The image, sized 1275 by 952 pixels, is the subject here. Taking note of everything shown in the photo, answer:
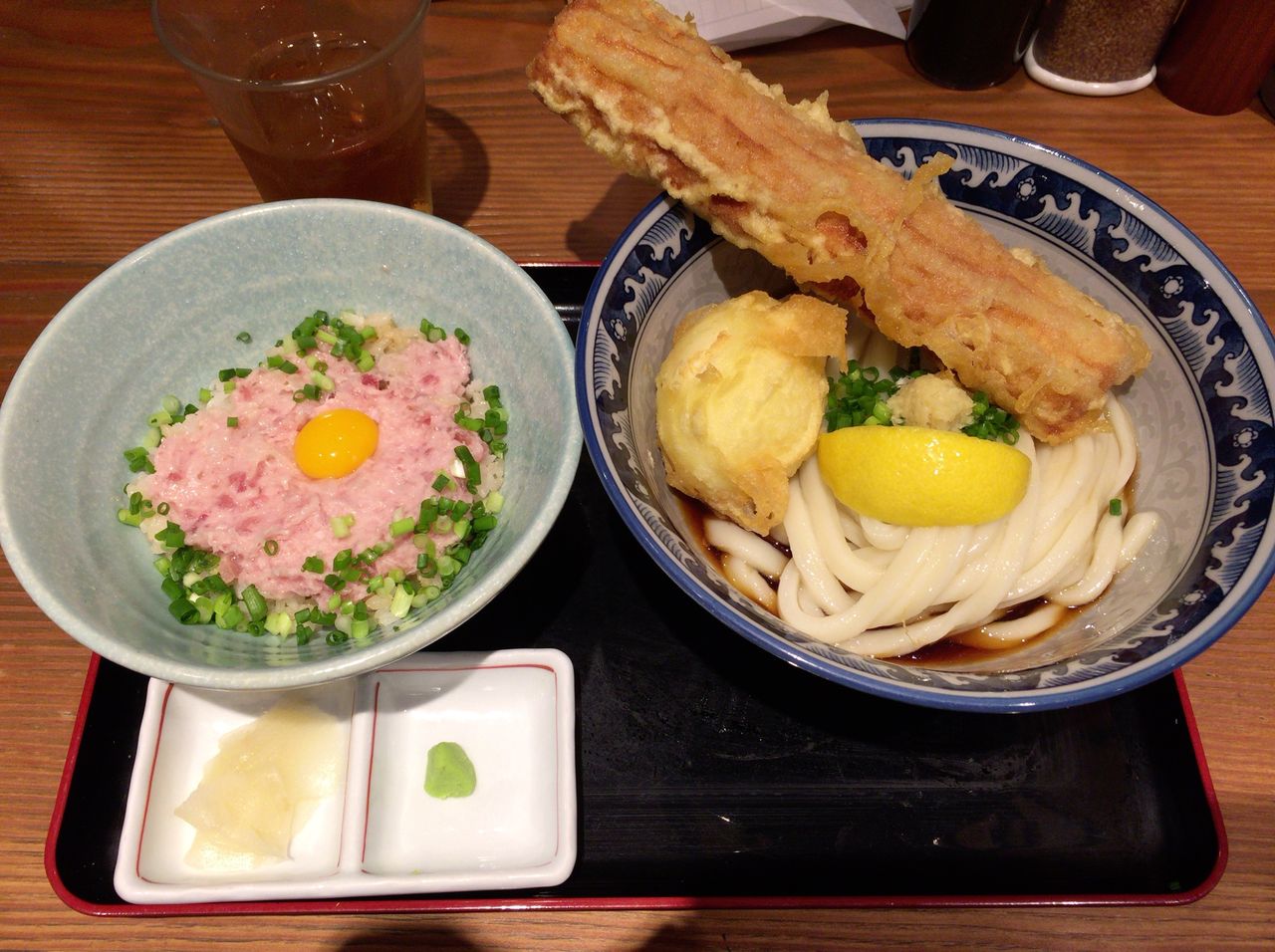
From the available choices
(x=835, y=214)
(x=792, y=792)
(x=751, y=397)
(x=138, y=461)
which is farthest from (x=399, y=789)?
(x=835, y=214)

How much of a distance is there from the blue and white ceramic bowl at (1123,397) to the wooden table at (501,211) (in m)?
0.46

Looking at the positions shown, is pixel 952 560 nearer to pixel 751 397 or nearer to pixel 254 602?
pixel 751 397

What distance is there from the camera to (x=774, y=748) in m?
1.61

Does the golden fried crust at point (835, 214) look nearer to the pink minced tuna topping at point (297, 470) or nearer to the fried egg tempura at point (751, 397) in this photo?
the fried egg tempura at point (751, 397)

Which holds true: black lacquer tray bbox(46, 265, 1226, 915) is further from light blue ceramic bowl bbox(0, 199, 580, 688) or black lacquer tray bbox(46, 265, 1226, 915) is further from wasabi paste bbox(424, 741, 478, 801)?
light blue ceramic bowl bbox(0, 199, 580, 688)

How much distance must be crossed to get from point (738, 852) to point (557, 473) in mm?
794

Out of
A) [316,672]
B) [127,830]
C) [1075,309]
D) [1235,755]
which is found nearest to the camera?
[316,672]

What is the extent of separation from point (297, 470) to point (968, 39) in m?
2.36

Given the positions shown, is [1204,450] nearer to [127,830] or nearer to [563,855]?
[563,855]

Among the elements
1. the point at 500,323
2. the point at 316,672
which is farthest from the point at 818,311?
the point at 316,672

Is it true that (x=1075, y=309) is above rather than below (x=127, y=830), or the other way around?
above

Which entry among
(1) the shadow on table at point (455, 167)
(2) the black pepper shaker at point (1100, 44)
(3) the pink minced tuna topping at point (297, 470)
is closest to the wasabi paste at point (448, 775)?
(3) the pink minced tuna topping at point (297, 470)

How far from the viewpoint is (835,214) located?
4.94 feet

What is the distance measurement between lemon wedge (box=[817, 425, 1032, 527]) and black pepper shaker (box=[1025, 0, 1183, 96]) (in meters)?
1.78
